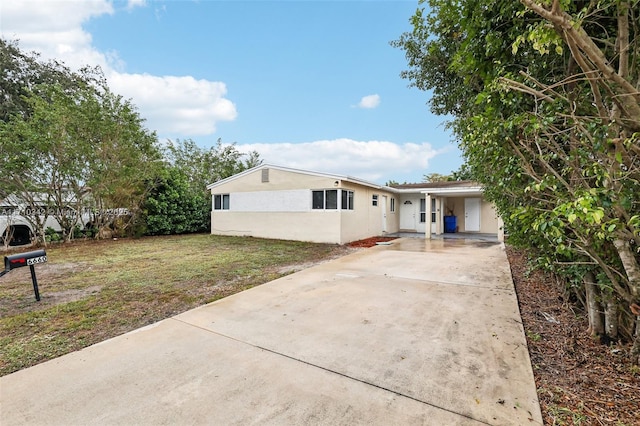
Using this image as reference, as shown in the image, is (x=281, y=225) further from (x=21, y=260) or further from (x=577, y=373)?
(x=577, y=373)

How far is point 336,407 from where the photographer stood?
209cm

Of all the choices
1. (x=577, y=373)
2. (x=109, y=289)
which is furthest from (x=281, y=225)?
(x=577, y=373)

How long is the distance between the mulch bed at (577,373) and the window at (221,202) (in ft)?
44.5

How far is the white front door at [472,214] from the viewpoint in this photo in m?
16.3

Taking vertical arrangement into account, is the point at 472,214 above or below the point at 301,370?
above

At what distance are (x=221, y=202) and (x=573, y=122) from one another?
14.9 m

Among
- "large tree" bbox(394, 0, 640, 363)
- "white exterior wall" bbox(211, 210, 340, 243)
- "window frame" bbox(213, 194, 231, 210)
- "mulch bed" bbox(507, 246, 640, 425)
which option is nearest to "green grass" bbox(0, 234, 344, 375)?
"white exterior wall" bbox(211, 210, 340, 243)

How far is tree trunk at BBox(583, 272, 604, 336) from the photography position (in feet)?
10.2

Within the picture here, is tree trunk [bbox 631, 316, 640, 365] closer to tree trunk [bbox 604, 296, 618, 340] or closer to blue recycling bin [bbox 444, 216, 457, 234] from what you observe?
tree trunk [bbox 604, 296, 618, 340]

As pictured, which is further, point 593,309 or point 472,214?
point 472,214

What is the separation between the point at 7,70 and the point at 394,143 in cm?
2192

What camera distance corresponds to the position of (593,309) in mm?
3164

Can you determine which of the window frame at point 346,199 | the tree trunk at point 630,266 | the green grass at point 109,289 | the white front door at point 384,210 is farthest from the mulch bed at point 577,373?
the white front door at point 384,210

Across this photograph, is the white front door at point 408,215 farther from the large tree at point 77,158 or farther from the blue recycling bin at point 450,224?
the large tree at point 77,158
